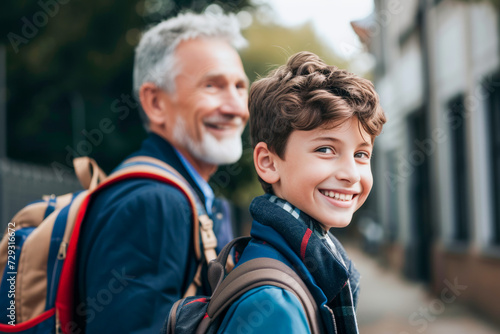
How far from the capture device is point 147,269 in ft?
6.17

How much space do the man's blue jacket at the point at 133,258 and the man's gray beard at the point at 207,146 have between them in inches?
15.8

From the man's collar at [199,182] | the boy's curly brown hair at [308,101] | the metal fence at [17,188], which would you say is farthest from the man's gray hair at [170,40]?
the metal fence at [17,188]

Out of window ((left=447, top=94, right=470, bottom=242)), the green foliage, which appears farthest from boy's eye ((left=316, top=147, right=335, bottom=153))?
window ((left=447, top=94, right=470, bottom=242))

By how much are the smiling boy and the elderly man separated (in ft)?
1.64

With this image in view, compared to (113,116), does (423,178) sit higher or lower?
lower

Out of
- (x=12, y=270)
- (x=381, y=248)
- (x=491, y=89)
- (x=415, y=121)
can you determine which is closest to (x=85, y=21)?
(x=491, y=89)

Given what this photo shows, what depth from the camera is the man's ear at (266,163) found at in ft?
5.10

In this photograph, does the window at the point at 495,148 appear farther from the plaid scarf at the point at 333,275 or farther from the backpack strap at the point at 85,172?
the plaid scarf at the point at 333,275

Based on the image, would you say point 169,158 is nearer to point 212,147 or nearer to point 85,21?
point 212,147

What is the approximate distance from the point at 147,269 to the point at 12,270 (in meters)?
0.53

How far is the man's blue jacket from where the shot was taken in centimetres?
184

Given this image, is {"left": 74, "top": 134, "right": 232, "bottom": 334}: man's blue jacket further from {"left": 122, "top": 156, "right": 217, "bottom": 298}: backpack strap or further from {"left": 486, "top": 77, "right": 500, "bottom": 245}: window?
{"left": 486, "top": 77, "right": 500, "bottom": 245}: window

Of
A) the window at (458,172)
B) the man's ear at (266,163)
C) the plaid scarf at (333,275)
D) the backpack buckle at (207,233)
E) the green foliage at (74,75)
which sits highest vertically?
the man's ear at (266,163)

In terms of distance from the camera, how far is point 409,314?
29.2 feet
